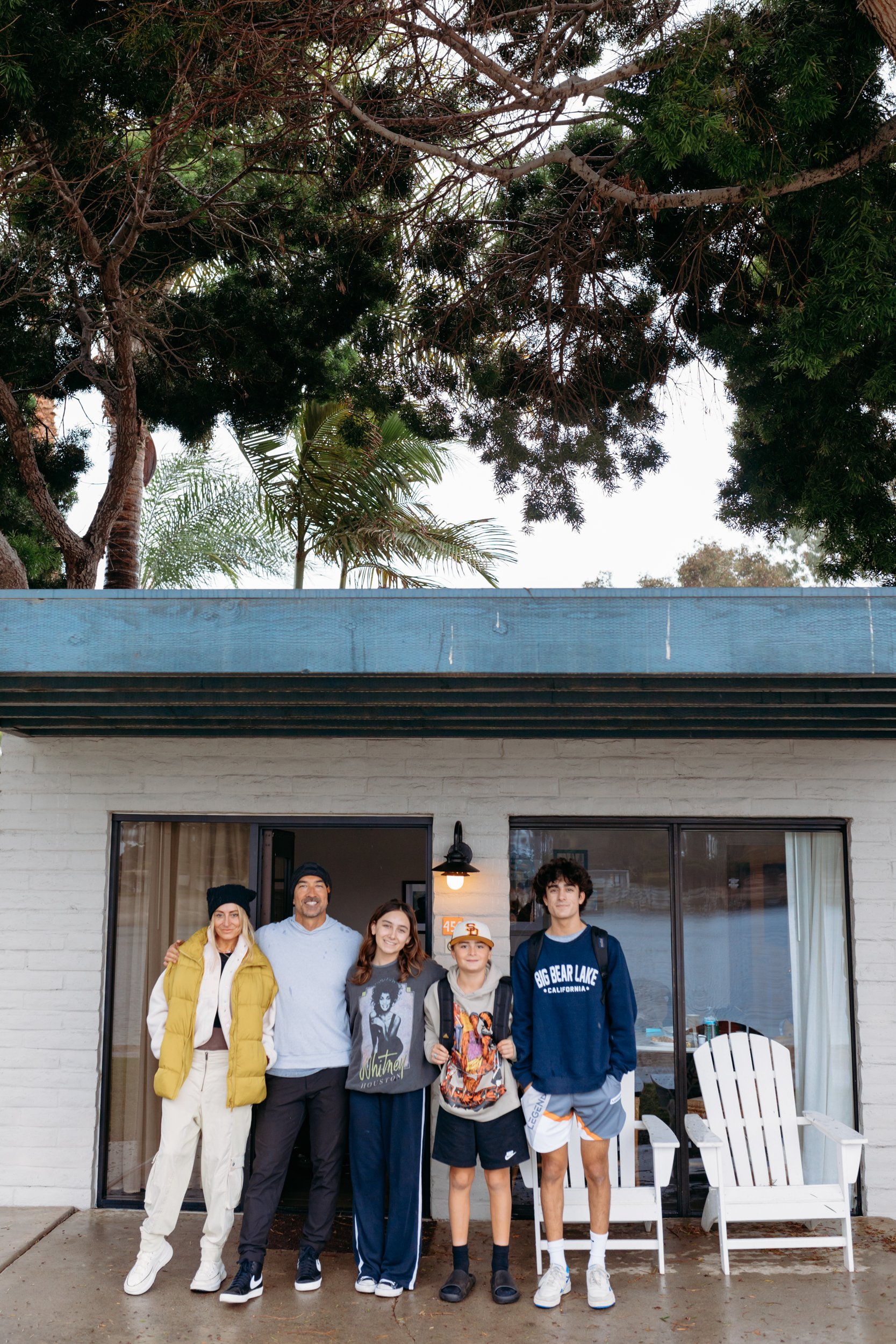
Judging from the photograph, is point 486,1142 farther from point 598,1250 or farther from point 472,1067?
point 598,1250

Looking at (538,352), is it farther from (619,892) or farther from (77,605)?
(77,605)

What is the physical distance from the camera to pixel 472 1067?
13.6 ft

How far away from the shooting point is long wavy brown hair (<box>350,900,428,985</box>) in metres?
4.33

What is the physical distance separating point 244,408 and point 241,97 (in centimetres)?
275

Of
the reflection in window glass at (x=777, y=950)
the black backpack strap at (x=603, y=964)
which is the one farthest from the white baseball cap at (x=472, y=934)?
the reflection in window glass at (x=777, y=950)

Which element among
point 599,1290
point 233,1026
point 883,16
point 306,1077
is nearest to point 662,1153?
point 599,1290

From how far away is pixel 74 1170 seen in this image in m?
5.12

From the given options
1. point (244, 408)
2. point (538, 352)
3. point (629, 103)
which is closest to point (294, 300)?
point (244, 408)

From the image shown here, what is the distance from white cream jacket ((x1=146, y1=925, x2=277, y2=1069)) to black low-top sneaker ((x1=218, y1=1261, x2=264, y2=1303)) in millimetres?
729

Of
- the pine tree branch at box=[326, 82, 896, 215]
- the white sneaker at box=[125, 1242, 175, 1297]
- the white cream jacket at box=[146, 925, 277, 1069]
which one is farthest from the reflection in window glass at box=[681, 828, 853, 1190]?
Result: the pine tree branch at box=[326, 82, 896, 215]

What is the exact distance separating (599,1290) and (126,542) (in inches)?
283

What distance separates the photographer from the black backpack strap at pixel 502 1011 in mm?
4215

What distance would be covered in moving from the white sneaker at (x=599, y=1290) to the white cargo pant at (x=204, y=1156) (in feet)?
→ 4.54

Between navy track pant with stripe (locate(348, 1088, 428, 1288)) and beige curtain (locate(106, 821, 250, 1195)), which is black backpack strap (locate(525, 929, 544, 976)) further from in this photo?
beige curtain (locate(106, 821, 250, 1195))
